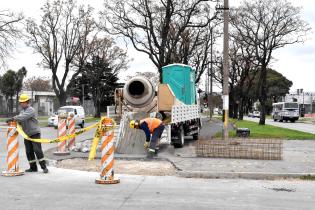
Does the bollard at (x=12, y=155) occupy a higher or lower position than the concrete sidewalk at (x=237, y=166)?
higher

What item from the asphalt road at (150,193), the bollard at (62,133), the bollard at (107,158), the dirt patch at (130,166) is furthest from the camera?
the bollard at (62,133)

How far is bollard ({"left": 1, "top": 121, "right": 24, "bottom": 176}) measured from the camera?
10.1m

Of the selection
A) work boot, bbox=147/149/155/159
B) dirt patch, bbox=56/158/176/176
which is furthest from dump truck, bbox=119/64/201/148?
dirt patch, bbox=56/158/176/176

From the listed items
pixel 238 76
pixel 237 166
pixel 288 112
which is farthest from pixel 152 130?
pixel 238 76

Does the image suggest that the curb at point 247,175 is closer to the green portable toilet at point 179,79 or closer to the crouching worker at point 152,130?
the crouching worker at point 152,130

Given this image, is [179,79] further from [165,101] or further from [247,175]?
[247,175]

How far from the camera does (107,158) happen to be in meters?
9.43

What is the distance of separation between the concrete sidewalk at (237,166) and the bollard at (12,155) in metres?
2.65

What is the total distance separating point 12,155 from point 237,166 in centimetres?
559

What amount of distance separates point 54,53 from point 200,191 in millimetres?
37639

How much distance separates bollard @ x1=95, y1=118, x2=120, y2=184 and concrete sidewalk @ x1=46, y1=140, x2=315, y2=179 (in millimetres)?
1847

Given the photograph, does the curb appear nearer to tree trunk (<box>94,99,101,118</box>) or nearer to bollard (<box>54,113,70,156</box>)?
bollard (<box>54,113,70,156</box>)

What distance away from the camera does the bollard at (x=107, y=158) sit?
9.22m

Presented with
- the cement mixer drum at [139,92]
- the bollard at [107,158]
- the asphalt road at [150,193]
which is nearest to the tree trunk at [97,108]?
the cement mixer drum at [139,92]
